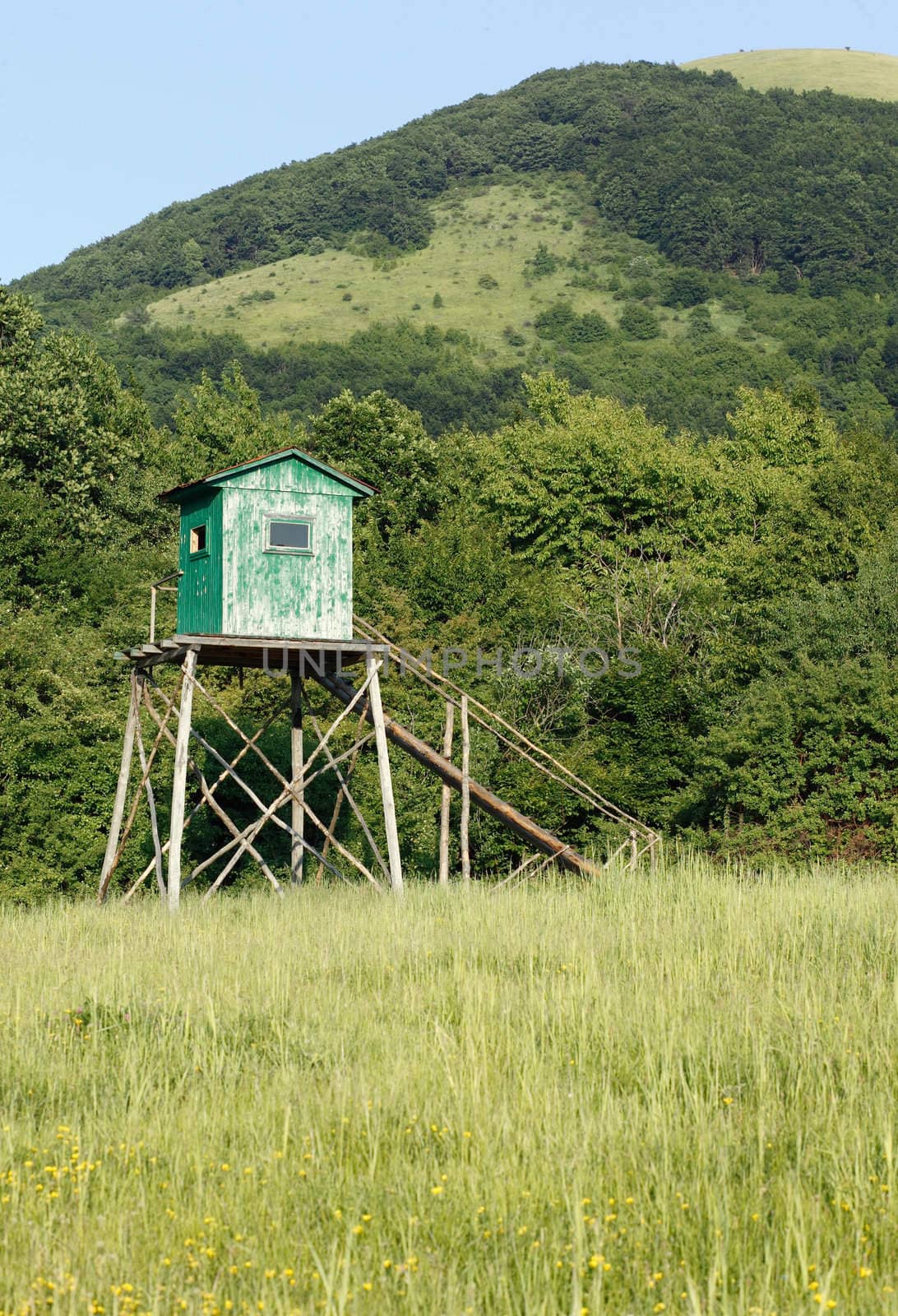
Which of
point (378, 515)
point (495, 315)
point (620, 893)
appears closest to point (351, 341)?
point (495, 315)

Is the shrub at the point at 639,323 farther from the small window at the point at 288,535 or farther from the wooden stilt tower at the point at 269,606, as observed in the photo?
the small window at the point at 288,535

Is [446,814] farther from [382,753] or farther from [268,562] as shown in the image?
[268,562]

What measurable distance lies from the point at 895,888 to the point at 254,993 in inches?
343

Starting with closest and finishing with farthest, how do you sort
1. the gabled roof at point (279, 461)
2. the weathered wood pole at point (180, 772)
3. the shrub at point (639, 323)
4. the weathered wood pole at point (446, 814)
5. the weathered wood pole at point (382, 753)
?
the weathered wood pole at point (180, 772), the gabled roof at point (279, 461), the weathered wood pole at point (382, 753), the weathered wood pole at point (446, 814), the shrub at point (639, 323)

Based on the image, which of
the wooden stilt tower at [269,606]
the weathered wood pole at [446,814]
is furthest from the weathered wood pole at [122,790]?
the weathered wood pole at [446,814]

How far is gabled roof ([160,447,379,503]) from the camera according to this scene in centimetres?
2295

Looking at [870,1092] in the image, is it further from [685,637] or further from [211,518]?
[685,637]

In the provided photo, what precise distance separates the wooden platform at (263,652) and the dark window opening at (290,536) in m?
1.55

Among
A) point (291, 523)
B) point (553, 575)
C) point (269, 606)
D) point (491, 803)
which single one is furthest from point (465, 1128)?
point (553, 575)

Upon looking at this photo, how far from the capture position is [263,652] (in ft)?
79.2

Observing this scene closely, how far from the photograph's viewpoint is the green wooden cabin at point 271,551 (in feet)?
75.0

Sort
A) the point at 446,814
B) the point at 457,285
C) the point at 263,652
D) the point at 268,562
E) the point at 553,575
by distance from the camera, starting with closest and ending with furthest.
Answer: the point at 268,562 → the point at 263,652 → the point at 446,814 → the point at 553,575 → the point at 457,285

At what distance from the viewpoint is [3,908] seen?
2511 cm

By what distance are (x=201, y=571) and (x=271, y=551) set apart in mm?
1287
